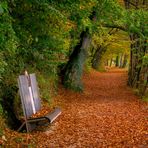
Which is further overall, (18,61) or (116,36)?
(116,36)

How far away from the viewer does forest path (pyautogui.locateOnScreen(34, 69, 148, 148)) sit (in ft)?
28.3

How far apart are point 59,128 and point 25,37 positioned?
3.58m

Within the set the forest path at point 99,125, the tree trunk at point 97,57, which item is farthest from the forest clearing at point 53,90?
the tree trunk at point 97,57

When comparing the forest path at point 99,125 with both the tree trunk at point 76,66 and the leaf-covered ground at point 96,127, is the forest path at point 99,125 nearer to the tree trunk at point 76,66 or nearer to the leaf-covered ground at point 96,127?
the leaf-covered ground at point 96,127

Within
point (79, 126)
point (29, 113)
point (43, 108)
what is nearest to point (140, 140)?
point (79, 126)

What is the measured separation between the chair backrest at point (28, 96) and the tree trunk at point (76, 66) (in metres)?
7.98

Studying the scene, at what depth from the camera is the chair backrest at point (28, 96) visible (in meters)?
9.38

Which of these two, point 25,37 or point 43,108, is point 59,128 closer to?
point 43,108

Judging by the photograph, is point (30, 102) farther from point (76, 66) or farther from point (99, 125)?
point (76, 66)

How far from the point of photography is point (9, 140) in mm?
8086

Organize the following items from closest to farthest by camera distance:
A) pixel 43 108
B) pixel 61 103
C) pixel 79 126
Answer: pixel 79 126
pixel 43 108
pixel 61 103

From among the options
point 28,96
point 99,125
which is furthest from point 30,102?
point 99,125

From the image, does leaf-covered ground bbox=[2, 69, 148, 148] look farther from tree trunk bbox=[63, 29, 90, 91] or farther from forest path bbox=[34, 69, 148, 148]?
tree trunk bbox=[63, 29, 90, 91]

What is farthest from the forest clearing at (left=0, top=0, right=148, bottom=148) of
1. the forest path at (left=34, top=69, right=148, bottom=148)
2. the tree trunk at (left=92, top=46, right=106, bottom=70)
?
the tree trunk at (left=92, top=46, right=106, bottom=70)
